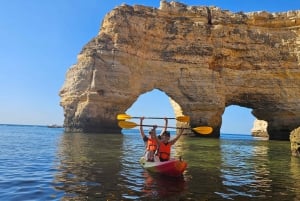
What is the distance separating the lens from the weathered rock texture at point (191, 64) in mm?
38812

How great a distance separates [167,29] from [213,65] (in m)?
7.12

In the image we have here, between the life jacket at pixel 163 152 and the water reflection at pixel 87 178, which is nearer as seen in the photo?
the water reflection at pixel 87 178

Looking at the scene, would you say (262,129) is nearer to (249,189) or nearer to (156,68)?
(156,68)

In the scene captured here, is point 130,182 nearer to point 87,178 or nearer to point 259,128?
point 87,178

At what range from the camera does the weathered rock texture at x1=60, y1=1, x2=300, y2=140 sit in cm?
3881

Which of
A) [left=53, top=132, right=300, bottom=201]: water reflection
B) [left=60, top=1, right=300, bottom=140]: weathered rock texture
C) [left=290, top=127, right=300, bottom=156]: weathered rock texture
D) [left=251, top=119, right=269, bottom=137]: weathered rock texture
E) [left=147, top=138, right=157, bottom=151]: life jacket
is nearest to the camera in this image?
[left=53, top=132, right=300, bottom=201]: water reflection

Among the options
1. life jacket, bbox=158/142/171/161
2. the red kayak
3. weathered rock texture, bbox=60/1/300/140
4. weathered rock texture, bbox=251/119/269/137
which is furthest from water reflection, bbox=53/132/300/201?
weathered rock texture, bbox=251/119/269/137

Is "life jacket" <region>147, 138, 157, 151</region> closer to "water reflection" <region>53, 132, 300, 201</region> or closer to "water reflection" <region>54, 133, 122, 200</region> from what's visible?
"water reflection" <region>53, 132, 300, 201</region>

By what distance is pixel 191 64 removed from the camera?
40.2 metres

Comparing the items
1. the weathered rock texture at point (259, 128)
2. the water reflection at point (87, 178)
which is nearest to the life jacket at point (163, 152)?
the water reflection at point (87, 178)

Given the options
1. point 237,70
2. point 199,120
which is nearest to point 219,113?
point 199,120

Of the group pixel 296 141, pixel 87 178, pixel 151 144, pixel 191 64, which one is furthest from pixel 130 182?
pixel 191 64

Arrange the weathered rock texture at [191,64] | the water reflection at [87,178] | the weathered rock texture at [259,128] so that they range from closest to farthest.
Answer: the water reflection at [87,178], the weathered rock texture at [191,64], the weathered rock texture at [259,128]

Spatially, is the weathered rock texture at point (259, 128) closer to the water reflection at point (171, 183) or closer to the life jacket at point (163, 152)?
the water reflection at point (171, 183)
